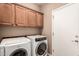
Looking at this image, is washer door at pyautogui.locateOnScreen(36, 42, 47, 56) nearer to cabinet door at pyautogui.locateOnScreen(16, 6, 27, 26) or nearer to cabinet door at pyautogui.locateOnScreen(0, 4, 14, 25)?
cabinet door at pyautogui.locateOnScreen(16, 6, 27, 26)

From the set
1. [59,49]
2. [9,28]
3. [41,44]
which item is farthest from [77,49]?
[9,28]

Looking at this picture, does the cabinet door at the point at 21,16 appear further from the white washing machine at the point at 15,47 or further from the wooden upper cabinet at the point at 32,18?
the white washing machine at the point at 15,47

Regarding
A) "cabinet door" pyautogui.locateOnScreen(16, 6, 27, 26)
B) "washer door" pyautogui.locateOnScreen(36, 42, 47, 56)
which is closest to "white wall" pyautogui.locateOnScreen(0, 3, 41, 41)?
"cabinet door" pyautogui.locateOnScreen(16, 6, 27, 26)

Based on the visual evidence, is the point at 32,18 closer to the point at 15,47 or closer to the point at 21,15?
the point at 21,15

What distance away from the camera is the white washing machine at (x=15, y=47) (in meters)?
0.92

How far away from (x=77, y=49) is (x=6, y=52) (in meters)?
1.11

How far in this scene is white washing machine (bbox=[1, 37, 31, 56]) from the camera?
0.92 meters

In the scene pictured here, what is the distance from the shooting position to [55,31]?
47.7 inches

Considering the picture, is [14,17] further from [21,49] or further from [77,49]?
[77,49]

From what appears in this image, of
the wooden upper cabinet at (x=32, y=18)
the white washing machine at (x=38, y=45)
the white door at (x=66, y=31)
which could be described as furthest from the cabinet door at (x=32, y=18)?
the white door at (x=66, y=31)

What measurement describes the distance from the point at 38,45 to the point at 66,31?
58cm

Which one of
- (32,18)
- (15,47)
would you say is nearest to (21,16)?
(32,18)

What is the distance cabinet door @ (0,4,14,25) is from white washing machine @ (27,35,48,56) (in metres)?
0.45

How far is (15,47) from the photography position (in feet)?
3.25
